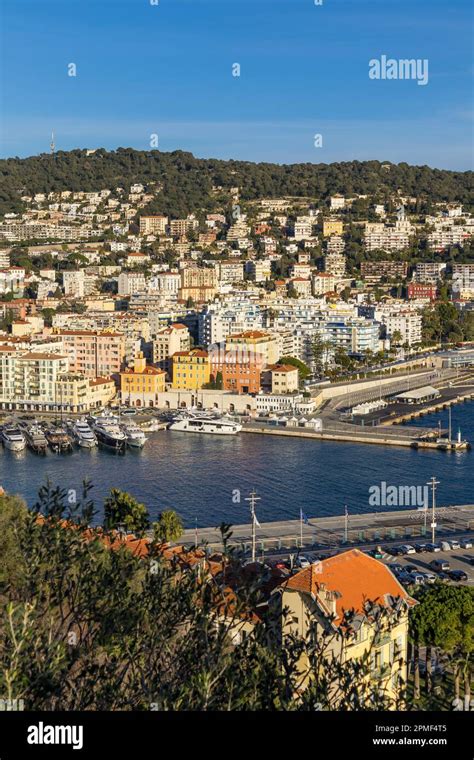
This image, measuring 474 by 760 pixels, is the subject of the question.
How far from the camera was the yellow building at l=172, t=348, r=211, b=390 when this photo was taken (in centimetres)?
1487

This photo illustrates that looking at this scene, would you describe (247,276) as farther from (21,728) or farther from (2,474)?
(21,728)

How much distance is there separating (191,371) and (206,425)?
2.34 meters

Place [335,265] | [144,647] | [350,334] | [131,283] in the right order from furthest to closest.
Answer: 1. [335,265]
2. [131,283]
3. [350,334]
4. [144,647]

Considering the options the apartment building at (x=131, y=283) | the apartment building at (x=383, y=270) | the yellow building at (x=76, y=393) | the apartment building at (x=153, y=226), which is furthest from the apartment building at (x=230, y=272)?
the yellow building at (x=76, y=393)

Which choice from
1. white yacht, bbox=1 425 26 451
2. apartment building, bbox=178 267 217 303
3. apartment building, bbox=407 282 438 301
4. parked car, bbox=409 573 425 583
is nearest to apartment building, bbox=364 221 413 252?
apartment building, bbox=407 282 438 301

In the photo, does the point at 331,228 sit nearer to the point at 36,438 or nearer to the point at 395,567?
the point at 36,438

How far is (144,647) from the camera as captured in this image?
2686mm

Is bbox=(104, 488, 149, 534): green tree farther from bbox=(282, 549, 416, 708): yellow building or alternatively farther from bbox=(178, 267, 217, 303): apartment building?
bbox=(178, 267, 217, 303): apartment building

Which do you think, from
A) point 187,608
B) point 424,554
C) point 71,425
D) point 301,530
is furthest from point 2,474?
point 187,608

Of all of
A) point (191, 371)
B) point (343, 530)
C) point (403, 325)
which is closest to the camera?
point (343, 530)

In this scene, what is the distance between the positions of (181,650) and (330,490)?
6.65 metres

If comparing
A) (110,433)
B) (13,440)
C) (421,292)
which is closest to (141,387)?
(110,433)

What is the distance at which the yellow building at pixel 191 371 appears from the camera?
585 inches

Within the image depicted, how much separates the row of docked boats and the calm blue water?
16 cm
